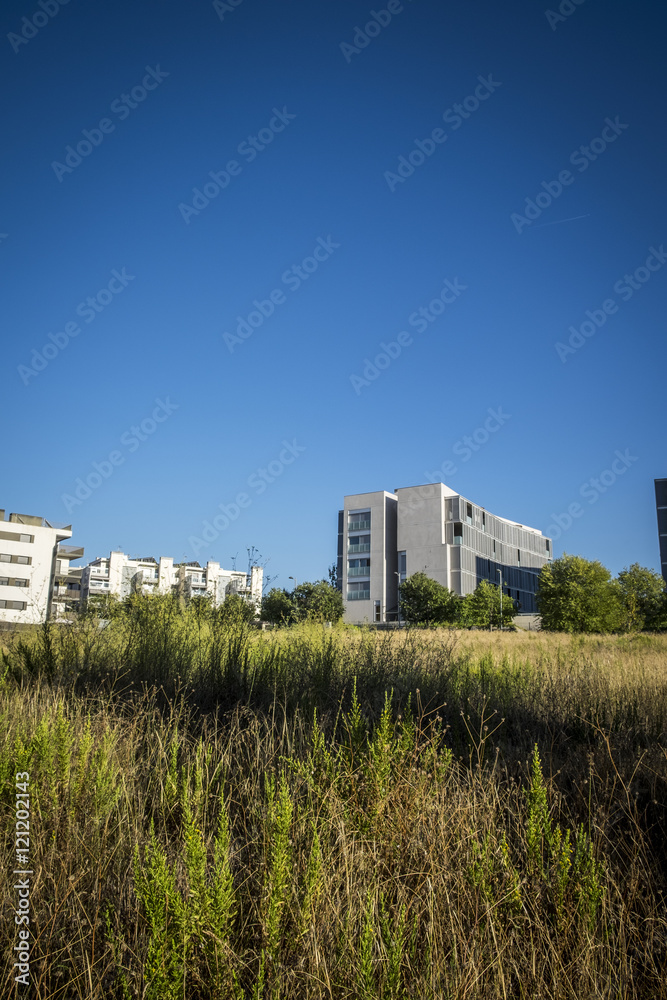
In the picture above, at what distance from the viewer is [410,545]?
85062 millimetres

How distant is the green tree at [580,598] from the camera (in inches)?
1927

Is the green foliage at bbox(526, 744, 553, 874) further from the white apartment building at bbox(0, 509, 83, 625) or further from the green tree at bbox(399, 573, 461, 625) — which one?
the white apartment building at bbox(0, 509, 83, 625)

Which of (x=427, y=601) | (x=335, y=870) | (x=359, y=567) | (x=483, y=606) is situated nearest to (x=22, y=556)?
(x=359, y=567)

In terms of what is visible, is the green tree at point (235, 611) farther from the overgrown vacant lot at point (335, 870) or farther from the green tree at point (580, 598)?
the green tree at point (580, 598)

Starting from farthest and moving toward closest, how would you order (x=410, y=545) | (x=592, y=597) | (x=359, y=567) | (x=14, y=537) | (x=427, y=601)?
(x=359, y=567), (x=410, y=545), (x=14, y=537), (x=427, y=601), (x=592, y=597)

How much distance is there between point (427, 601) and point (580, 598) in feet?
72.1

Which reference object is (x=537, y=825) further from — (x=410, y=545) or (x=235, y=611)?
(x=410, y=545)

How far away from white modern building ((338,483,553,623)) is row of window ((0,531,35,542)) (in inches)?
1606

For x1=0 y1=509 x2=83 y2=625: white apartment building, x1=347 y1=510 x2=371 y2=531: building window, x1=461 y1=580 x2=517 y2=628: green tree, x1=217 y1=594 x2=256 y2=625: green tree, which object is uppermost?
x1=347 y1=510 x2=371 y2=531: building window

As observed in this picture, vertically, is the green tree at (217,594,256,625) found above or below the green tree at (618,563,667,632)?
below

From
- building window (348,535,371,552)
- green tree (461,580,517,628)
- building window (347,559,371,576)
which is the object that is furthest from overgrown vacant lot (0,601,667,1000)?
building window (348,535,371,552)

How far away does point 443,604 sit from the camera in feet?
226

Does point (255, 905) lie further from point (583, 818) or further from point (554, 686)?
point (554, 686)

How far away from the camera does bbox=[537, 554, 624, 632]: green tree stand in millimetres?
48938
